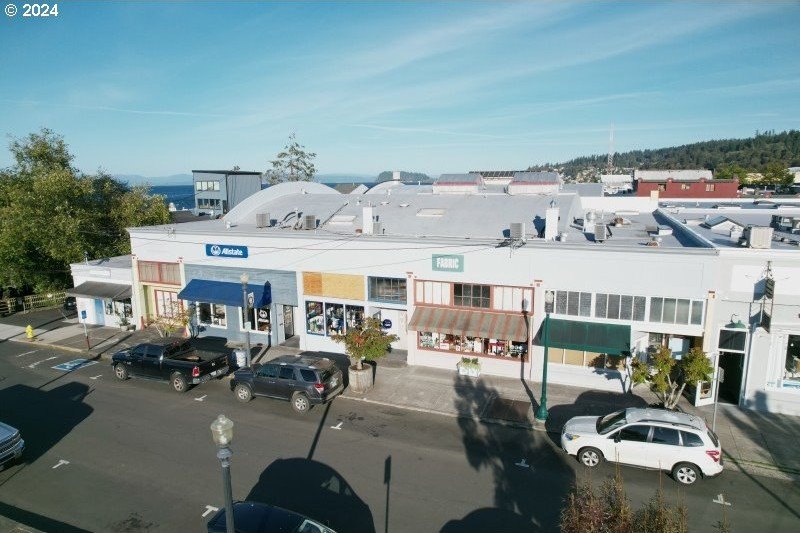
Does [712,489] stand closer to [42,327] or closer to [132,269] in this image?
[132,269]

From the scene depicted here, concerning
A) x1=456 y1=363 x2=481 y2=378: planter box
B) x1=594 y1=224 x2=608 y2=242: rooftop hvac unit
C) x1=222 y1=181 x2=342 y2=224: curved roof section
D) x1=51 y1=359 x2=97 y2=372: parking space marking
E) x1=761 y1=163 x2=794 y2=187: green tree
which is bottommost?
x1=51 y1=359 x2=97 y2=372: parking space marking

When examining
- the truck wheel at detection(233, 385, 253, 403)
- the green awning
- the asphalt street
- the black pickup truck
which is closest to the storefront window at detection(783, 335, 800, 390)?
the green awning

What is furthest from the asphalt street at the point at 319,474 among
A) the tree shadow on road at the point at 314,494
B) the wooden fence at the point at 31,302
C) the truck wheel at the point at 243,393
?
the wooden fence at the point at 31,302

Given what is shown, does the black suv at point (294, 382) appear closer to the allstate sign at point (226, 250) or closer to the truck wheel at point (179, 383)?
the truck wheel at point (179, 383)

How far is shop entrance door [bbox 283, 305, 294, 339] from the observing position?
91.3ft

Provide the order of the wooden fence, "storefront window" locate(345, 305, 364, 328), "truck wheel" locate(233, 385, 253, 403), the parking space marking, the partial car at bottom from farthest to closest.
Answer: the wooden fence < "storefront window" locate(345, 305, 364, 328) < the parking space marking < "truck wheel" locate(233, 385, 253, 403) < the partial car at bottom

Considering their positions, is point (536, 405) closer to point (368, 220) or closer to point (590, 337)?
point (590, 337)

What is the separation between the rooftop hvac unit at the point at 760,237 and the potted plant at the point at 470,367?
11.2 metres

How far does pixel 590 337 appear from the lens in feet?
64.7

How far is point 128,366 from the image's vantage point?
22.6m

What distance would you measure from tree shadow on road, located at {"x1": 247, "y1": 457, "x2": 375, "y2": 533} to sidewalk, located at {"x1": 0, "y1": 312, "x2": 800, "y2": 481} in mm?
5343

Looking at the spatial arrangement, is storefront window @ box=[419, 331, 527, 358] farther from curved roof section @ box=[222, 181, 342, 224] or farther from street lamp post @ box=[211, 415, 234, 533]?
curved roof section @ box=[222, 181, 342, 224]

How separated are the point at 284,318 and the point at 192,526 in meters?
15.7

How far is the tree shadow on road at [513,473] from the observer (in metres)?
12.4
